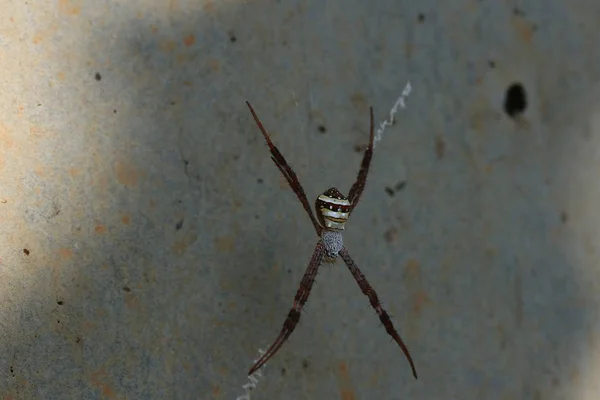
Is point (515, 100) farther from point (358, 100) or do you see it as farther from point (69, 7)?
point (69, 7)

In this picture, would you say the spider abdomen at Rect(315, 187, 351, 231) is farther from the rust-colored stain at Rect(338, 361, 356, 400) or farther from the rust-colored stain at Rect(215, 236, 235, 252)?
the rust-colored stain at Rect(338, 361, 356, 400)

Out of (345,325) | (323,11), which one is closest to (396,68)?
(323,11)

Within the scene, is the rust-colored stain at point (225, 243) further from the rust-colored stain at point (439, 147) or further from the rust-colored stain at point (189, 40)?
the rust-colored stain at point (439, 147)

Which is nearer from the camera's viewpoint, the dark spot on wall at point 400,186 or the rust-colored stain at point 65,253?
the rust-colored stain at point 65,253

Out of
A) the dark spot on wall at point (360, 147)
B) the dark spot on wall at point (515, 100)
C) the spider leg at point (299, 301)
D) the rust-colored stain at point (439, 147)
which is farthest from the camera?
the dark spot on wall at point (515, 100)

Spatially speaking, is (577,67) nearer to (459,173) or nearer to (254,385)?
(459,173)

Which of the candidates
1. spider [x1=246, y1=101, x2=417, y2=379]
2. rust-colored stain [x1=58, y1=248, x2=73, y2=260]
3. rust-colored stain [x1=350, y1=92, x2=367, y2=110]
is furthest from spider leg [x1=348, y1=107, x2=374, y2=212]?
rust-colored stain [x1=58, y1=248, x2=73, y2=260]

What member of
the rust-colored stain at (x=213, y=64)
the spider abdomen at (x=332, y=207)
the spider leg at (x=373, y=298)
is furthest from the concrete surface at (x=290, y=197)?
the spider abdomen at (x=332, y=207)
